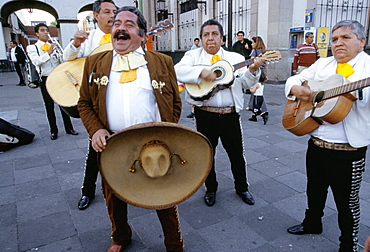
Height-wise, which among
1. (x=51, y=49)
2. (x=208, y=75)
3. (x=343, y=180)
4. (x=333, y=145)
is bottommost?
(x=343, y=180)

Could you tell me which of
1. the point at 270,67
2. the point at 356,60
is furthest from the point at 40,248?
the point at 270,67

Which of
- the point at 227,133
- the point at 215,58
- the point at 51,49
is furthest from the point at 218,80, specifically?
the point at 51,49

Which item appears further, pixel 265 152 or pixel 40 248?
pixel 265 152

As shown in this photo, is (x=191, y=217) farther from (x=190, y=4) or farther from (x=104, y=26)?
(x=190, y=4)

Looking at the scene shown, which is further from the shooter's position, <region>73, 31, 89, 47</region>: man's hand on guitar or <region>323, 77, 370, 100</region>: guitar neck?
<region>73, 31, 89, 47</region>: man's hand on guitar

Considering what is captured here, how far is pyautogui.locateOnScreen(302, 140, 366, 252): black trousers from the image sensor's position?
2244 mm

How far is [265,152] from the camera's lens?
499cm

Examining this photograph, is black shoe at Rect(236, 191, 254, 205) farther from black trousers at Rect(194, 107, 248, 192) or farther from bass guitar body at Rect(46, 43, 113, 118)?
bass guitar body at Rect(46, 43, 113, 118)

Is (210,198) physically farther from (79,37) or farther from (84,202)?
(79,37)

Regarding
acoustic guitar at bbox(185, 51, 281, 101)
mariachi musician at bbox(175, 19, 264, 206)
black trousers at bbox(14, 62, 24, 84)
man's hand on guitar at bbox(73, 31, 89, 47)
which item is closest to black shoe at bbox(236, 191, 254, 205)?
mariachi musician at bbox(175, 19, 264, 206)

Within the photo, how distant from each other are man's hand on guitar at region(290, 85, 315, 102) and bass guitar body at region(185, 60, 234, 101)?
0.75 m

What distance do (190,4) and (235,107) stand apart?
51.0 feet

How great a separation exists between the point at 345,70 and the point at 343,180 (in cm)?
85

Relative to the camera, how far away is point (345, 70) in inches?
86.3
